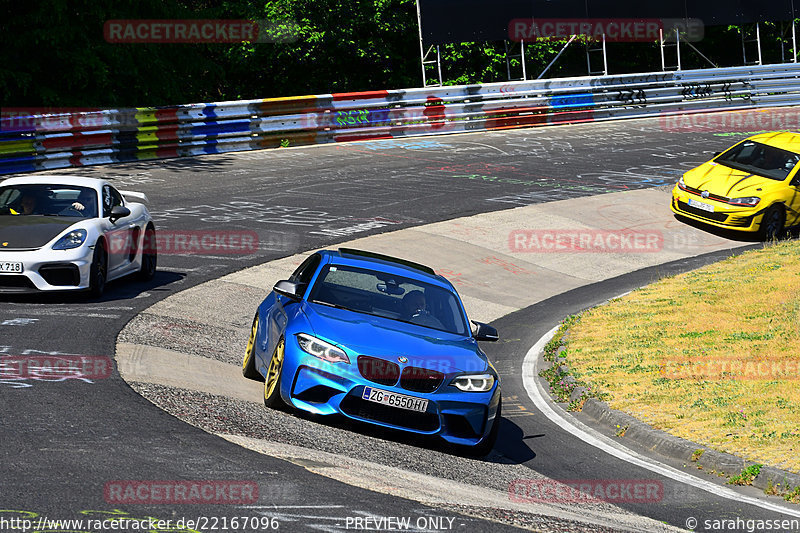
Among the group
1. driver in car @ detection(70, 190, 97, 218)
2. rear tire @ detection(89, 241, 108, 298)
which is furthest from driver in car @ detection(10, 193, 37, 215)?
rear tire @ detection(89, 241, 108, 298)

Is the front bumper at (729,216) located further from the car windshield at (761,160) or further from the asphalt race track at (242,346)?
the asphalt race track at (242,346)

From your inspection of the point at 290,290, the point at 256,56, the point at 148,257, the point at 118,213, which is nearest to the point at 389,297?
the point at 290,290

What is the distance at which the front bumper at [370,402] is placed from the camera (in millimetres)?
8234

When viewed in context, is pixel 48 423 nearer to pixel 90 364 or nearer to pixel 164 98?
pixel 90 364

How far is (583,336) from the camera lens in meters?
13.8

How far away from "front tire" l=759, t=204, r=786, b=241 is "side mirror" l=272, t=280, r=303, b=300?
1336 cm

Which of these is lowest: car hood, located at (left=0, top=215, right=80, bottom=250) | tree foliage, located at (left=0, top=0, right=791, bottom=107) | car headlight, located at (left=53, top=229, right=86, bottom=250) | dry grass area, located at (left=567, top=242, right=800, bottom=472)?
dry grass area, located at (left=567, top=242, right=800, bottom=472)

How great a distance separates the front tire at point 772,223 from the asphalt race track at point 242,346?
2.15 m

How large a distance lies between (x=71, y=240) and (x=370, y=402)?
19.5 ft

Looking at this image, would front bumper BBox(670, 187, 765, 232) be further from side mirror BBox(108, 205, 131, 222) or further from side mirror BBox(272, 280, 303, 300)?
side mirror BBox(272, 280, 303, 300)

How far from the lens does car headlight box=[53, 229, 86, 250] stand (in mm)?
12453

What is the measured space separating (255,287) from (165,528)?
405 inches

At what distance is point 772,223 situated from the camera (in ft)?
66.5

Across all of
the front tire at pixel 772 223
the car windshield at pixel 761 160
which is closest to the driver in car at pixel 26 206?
the front tire at pixel 772 223
